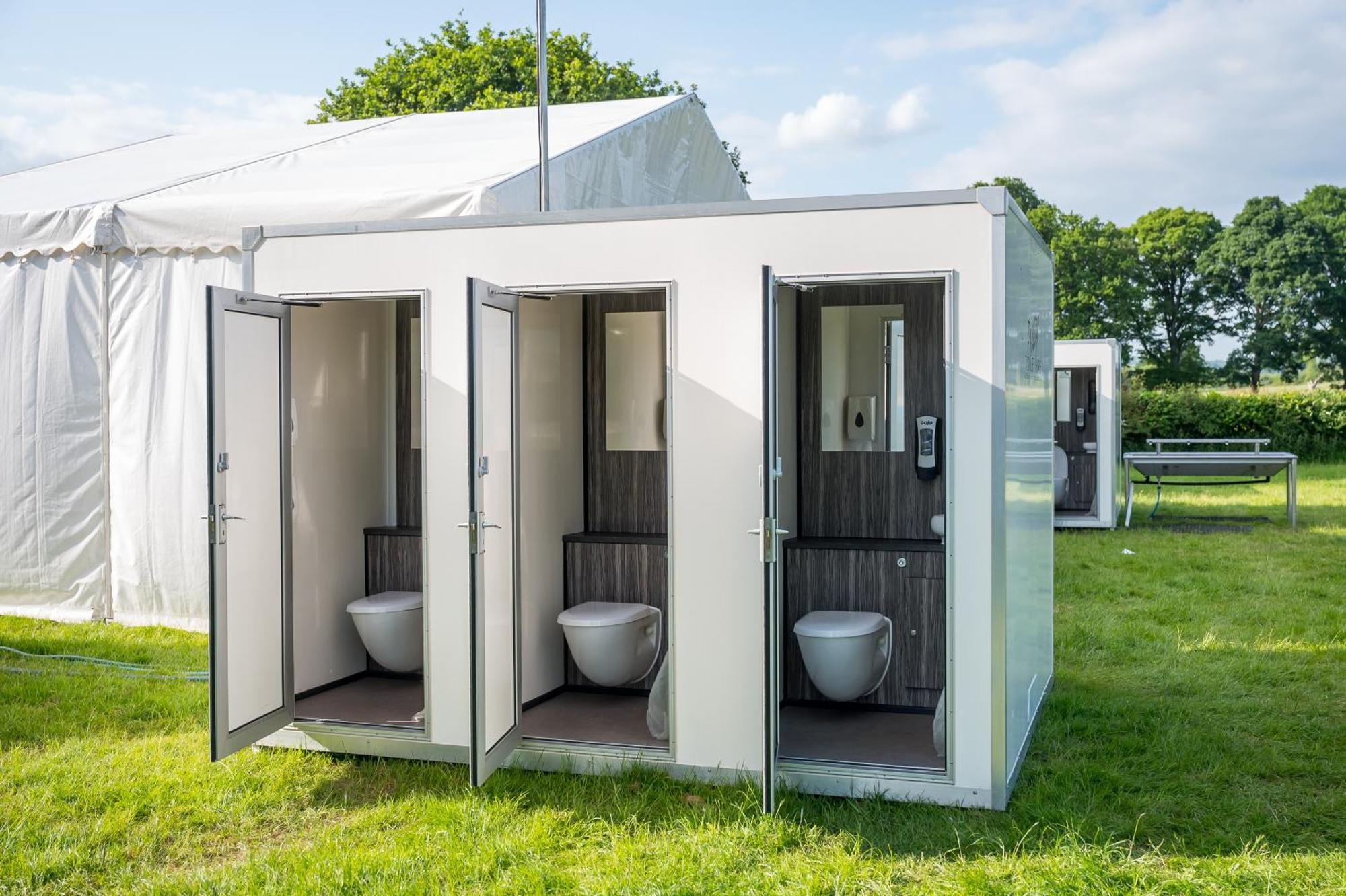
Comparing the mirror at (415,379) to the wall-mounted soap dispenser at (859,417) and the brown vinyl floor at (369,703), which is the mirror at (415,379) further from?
the wall-mounted soap dispenser at (859,417)

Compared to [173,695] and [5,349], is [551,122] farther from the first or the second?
[173,695]

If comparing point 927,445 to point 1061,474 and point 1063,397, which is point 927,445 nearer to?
point 1061,474

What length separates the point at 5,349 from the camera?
305 inches

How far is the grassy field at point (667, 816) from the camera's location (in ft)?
11.5

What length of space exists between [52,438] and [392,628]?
11.5ft

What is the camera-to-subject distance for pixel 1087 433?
13180mm

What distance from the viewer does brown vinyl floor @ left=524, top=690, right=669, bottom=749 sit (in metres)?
4.65

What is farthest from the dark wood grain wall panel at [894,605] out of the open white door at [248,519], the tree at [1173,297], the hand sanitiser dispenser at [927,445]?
the tree at [1173,297]

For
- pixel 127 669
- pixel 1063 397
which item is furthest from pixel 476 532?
pixel 1063 397

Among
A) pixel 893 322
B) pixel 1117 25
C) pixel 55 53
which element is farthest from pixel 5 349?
pixel 1117 25

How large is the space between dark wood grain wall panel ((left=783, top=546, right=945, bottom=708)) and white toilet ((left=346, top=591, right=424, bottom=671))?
65.5 inches

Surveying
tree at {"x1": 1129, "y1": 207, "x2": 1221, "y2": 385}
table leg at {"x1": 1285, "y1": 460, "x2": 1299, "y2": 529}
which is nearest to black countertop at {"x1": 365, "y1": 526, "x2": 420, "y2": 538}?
table leg at {"x1": 1285, "y1": 460, "x2": 1299, "y2": 529}

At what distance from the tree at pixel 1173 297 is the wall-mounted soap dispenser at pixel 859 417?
2736 cm

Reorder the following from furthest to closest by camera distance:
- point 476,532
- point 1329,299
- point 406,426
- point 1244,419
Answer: point 1329,299
point 1244,419
point 406,426
point 476,532
